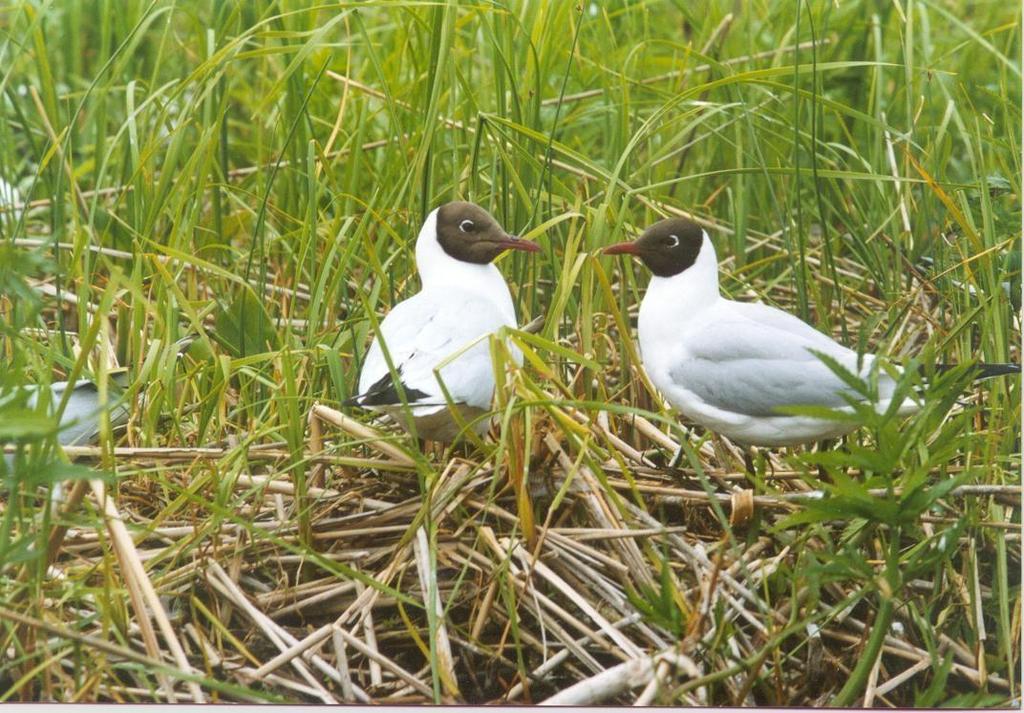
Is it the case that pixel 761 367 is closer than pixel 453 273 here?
Yes

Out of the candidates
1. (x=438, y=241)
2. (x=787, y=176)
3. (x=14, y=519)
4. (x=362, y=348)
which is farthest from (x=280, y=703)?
(x=787, y=176)

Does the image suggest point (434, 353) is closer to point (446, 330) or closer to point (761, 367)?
point (446, 330)

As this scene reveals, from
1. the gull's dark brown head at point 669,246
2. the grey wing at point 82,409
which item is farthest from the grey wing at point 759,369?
the grey wing at point 82,409

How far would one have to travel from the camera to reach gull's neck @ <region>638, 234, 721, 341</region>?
205cm

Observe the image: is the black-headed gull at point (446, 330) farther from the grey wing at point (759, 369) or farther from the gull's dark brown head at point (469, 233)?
the grey wing at point (759, 369)

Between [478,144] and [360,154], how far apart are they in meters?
0.23

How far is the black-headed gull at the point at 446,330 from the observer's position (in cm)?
194

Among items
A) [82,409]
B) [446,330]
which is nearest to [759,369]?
[446,330]

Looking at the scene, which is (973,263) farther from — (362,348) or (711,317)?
(362,348)

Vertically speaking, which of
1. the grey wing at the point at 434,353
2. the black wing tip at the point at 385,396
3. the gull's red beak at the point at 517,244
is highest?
the gull's red beak at the point at 517,244

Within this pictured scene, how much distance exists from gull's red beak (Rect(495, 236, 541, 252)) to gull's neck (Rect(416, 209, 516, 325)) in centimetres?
5

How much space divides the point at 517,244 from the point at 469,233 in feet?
0.26

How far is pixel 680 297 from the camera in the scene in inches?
81.0

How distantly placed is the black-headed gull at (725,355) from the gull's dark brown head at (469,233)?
195mm
